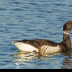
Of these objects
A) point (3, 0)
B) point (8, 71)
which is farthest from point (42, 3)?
point (8, 71)

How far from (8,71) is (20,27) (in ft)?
32.8

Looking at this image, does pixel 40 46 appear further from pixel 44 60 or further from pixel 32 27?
pixel 32 27

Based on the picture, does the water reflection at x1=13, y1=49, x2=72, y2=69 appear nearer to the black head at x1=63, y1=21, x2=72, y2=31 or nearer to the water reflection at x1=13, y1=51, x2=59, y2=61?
the water reflection at x1=13, y1=51, x2=59, y2=61

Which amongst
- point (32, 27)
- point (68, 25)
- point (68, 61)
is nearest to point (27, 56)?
point (68, 61)

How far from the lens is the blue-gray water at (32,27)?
11.2m

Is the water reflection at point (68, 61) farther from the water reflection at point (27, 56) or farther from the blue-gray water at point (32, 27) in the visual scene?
the water reflection at point (27, 56)

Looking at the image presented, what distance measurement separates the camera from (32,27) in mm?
16906

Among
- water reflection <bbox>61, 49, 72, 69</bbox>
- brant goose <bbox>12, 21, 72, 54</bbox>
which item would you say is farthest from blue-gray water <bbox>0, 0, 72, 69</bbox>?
brant goose <bbox>12, 21, 72, 54</bbox>

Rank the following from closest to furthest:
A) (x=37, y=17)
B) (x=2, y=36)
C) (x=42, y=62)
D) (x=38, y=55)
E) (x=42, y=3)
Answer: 1. (x=42, y=62)
2. (x=38, y=55)
3. (x=2, y=36)
4. (x=37, y=17)
5. (x=42, y=3)

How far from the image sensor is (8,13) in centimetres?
2000

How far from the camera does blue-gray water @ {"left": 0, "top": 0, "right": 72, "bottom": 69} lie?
36.6 feet

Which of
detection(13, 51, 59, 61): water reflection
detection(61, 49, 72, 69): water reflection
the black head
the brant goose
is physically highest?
the black head

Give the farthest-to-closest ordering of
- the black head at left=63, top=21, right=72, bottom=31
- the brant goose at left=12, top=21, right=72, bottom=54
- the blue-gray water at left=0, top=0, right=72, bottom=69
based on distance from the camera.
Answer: the black head at left=63, top=21, right=72, bottom=31 < the brant goose at left=12, top=21, right=72, bottom=54 < the blue-gray water at left=0, top=0, right=72, bottom=69

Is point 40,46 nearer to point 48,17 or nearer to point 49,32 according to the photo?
point 49,32
